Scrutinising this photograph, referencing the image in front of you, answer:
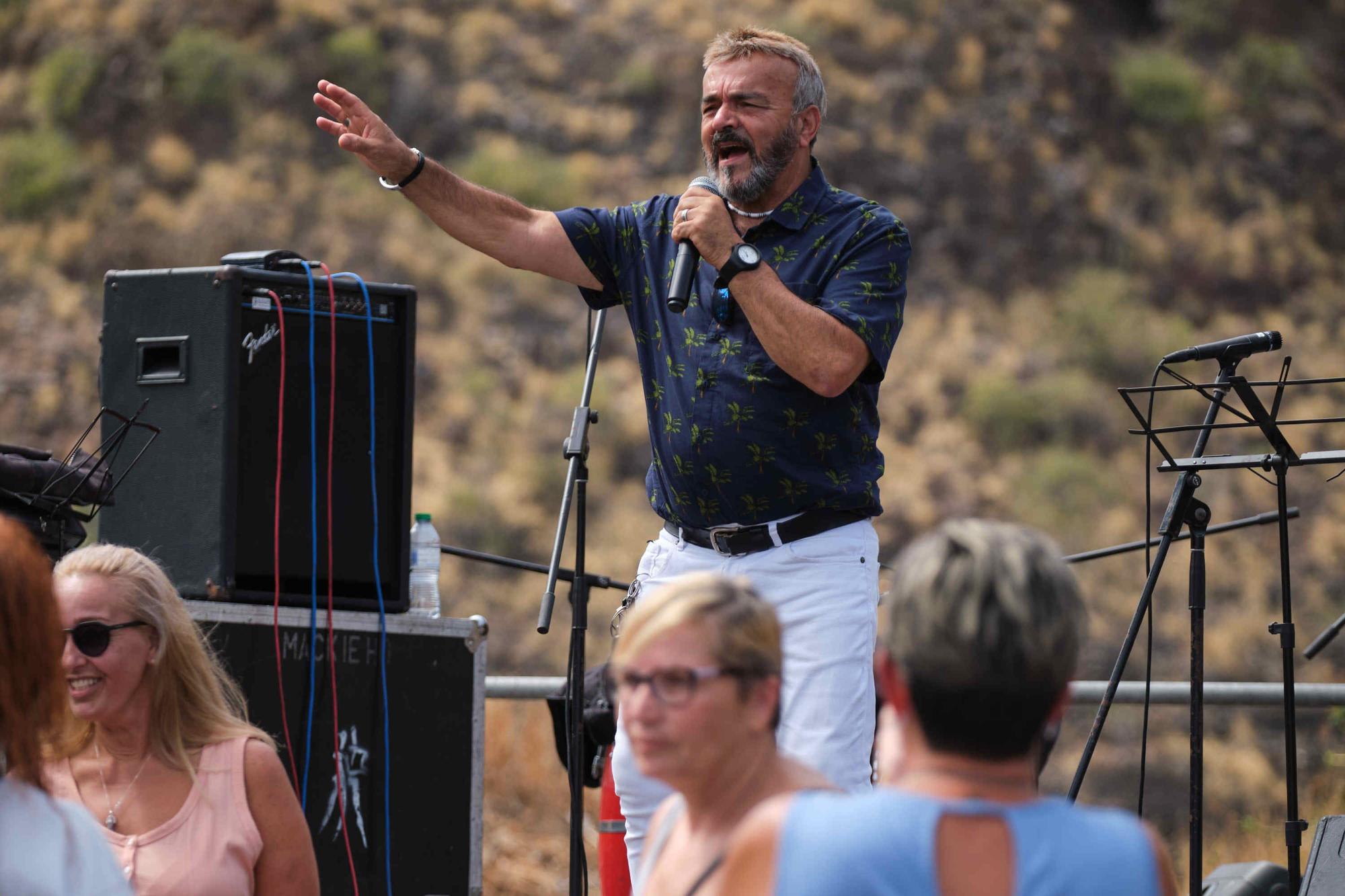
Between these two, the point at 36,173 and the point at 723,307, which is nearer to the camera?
the point at 723,307

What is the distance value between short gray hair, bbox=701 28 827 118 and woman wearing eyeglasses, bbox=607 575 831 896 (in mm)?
1776

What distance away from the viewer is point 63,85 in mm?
22188

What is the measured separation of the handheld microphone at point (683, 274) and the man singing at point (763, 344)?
0.03 m

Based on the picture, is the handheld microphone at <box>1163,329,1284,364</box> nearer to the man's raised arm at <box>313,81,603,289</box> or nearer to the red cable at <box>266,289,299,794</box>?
the man's raised arm at <box>313,81,603,289</box>

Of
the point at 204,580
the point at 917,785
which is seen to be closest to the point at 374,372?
the point at 204,580

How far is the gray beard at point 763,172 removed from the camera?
142 inches

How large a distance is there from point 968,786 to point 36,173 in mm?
21884

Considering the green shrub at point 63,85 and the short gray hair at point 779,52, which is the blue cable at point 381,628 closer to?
the short gray hair at point 779,52

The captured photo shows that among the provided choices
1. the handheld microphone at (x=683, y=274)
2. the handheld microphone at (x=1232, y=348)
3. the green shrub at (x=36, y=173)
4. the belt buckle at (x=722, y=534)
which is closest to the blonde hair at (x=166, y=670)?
the belt buckle at (x=722, y=534)

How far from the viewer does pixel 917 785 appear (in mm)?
1779

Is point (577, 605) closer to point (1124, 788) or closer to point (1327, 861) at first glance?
point (1327, 861)

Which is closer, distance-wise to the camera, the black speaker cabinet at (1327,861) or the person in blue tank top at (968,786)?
the person in blue tank top at (968,786)

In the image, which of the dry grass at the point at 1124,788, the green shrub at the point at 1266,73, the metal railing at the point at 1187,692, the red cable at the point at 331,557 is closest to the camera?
the red cable at the point at 331,557

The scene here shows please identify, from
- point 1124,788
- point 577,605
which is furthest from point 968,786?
point 1124,788
